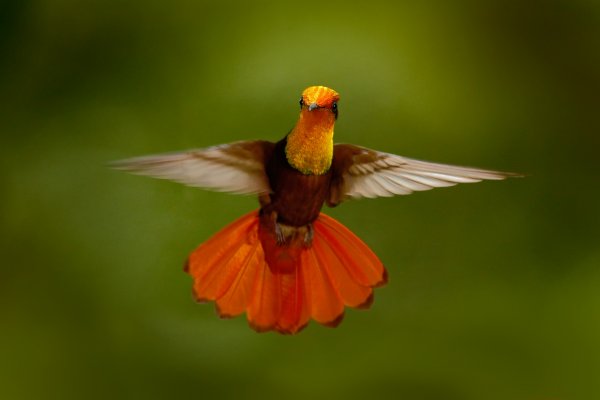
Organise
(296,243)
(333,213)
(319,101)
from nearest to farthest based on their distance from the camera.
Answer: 1. (319,101)
2. (296,243)
3. (333,213)

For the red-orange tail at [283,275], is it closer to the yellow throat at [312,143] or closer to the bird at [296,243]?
the bird at [296,243]

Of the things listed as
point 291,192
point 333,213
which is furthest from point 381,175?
point 333,213

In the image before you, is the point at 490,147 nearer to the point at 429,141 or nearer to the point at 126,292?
the point at 429,141

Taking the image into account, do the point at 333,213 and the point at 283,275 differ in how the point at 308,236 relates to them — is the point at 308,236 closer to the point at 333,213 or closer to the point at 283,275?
the point at 283,275

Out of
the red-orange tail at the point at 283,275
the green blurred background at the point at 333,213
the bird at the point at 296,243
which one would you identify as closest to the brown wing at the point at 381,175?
the bird at the point at 296,243

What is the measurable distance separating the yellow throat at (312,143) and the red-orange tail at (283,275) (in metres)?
0.20

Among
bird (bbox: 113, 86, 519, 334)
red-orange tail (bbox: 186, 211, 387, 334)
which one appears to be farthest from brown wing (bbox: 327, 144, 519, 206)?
red-orange tail (bbox: 186, 211, 387, 334)

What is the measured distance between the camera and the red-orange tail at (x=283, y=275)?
112 cm

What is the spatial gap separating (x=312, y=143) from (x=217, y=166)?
129 mm

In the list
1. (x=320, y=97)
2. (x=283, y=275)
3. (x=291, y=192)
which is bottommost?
(x=283, y=275)

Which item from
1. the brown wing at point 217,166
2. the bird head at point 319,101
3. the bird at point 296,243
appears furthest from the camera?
the bird at point 296,243

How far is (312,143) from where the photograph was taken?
3.03 ft

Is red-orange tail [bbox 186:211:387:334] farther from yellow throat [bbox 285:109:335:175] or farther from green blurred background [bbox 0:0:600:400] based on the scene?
green blurred background [bbox 0:0:600:400]

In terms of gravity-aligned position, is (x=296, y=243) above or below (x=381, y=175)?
below
